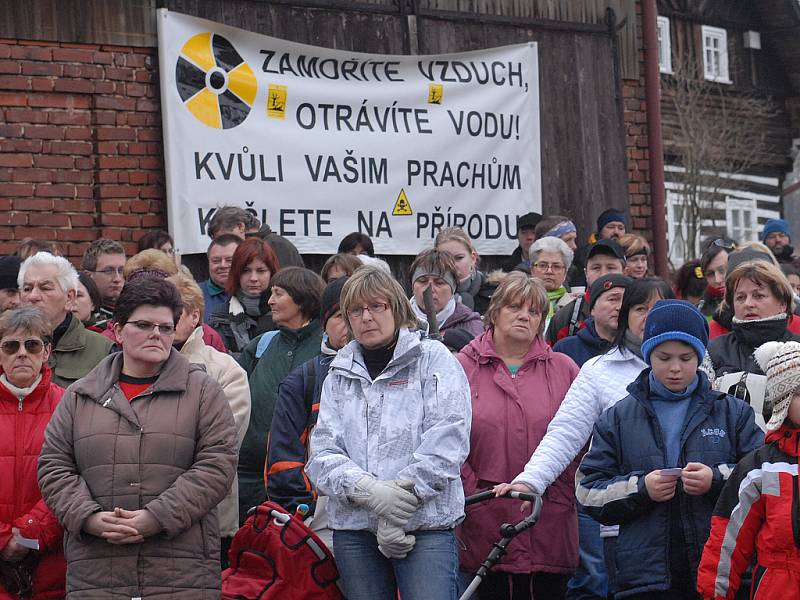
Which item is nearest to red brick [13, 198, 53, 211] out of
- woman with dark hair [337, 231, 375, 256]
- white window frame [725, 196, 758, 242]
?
woman with dark hair [337, 231, 375, 256]

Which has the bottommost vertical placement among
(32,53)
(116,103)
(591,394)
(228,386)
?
(591,394)

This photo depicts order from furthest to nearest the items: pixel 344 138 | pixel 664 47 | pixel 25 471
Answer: pixel 664 47
pixel 344 138
pixel 25 471

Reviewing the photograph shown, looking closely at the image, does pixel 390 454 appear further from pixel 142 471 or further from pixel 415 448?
pixel 142 471

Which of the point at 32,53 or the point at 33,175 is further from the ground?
the point at 32,53

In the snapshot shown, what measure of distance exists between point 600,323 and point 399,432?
Result: 2.13 metres

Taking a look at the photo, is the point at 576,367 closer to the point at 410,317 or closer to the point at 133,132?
the point at 410,317

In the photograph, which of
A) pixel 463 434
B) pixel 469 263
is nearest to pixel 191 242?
pixel 469 263

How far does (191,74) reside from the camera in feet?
33.2

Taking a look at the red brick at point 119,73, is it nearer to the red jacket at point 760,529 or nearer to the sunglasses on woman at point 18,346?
the sunglasses on woman at point 18,346

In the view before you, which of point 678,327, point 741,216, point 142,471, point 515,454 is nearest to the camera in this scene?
point 142,471

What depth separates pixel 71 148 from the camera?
9.80 meters

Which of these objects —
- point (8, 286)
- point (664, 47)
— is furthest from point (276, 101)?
point (664, 47)

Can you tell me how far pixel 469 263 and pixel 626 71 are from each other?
4175mm

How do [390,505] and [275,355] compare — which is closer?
[390,505]
